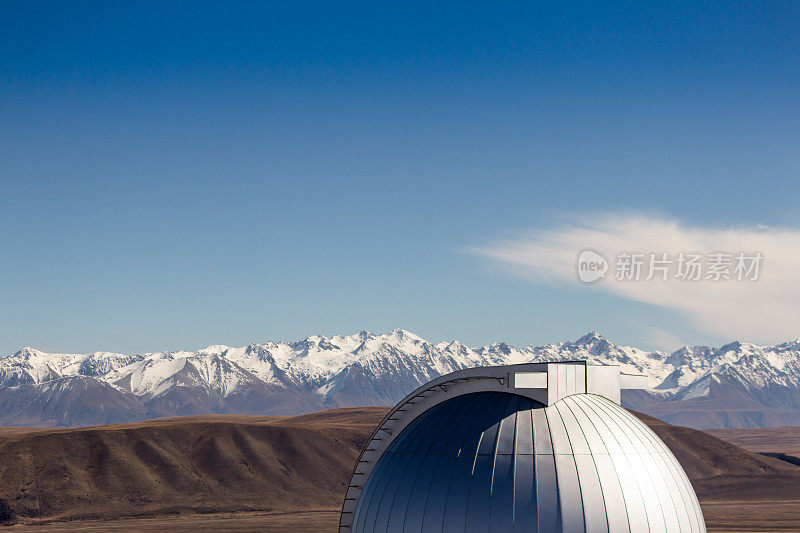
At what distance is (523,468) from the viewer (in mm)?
18156

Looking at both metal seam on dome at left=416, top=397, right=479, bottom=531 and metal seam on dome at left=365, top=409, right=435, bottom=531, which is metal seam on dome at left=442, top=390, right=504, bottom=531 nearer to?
metal seam on dome at left=416, top=397, right=479, bottom=531

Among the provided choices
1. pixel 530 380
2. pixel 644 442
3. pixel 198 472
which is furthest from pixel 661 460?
pixel 198 472

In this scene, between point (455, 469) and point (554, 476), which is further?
point (455, 469)

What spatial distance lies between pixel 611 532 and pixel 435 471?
3.96 meters

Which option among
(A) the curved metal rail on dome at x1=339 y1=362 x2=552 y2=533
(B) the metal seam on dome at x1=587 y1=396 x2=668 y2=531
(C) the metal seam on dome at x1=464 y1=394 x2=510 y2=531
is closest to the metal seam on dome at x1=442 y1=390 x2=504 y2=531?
(C) the metal seam on dome at x1=464 y1=394 x2=510 y2=531

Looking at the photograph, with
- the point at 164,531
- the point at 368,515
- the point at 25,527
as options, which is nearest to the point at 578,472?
the point at 368,515

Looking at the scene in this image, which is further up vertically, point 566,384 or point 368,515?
point 566,384

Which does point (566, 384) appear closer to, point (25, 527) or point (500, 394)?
point (500, 394)

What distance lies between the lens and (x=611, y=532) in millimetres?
17672

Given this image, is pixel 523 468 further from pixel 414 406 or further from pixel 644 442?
pixel 414 406

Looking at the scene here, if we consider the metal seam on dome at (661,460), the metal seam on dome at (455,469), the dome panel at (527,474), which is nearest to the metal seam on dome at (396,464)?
the dome panel at (527,474)

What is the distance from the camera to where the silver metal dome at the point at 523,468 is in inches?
701

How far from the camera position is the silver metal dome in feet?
58.4

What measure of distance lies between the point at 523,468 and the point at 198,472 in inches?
4743
